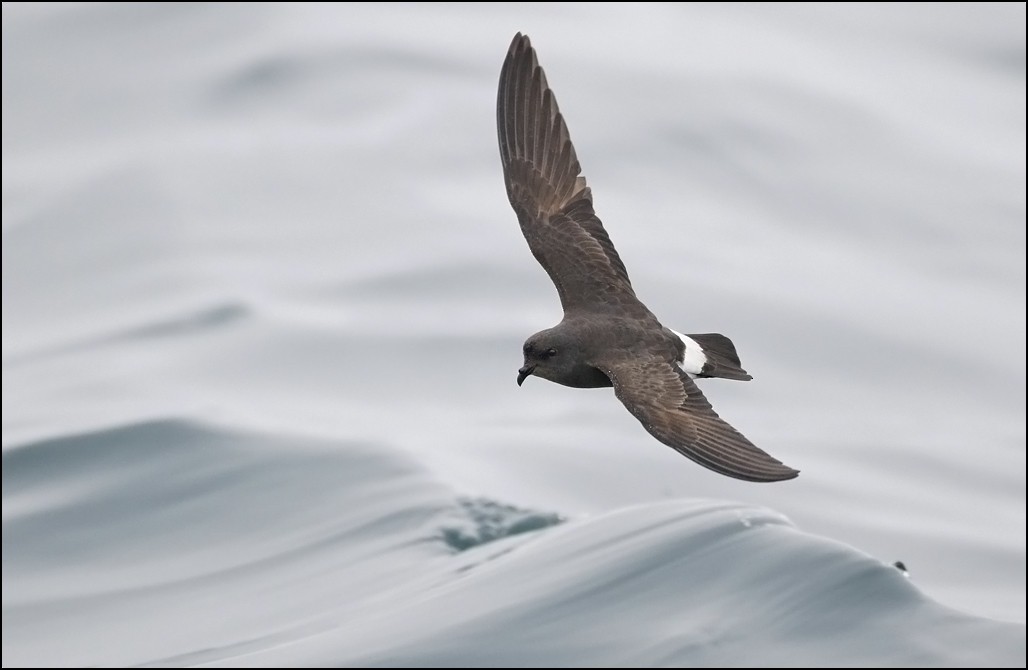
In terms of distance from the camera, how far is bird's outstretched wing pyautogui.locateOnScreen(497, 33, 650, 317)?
30.1 ft

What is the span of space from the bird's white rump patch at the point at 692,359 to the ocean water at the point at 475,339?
37.9 feet

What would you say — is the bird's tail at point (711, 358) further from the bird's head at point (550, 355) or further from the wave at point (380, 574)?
the wave at point (380, 574)

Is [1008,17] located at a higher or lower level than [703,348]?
higher

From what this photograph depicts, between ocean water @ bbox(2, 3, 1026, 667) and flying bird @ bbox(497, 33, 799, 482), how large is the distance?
1097cm

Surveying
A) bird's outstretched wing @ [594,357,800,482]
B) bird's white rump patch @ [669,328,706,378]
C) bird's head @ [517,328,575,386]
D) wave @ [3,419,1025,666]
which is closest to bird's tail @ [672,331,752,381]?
bird's white rump patch @ [669,328,706,378]

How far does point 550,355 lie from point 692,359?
748 millimetres

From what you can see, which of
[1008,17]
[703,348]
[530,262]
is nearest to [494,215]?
[530,262]

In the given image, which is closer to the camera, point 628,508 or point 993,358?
point 628,508

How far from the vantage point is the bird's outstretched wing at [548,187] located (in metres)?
9.17

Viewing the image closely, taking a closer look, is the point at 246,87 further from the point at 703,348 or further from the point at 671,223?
the point at 703,348

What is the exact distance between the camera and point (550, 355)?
27.8 feet

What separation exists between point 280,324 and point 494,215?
4.84m

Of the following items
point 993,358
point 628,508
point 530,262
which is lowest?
point 628,508

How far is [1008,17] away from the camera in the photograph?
3775cm
